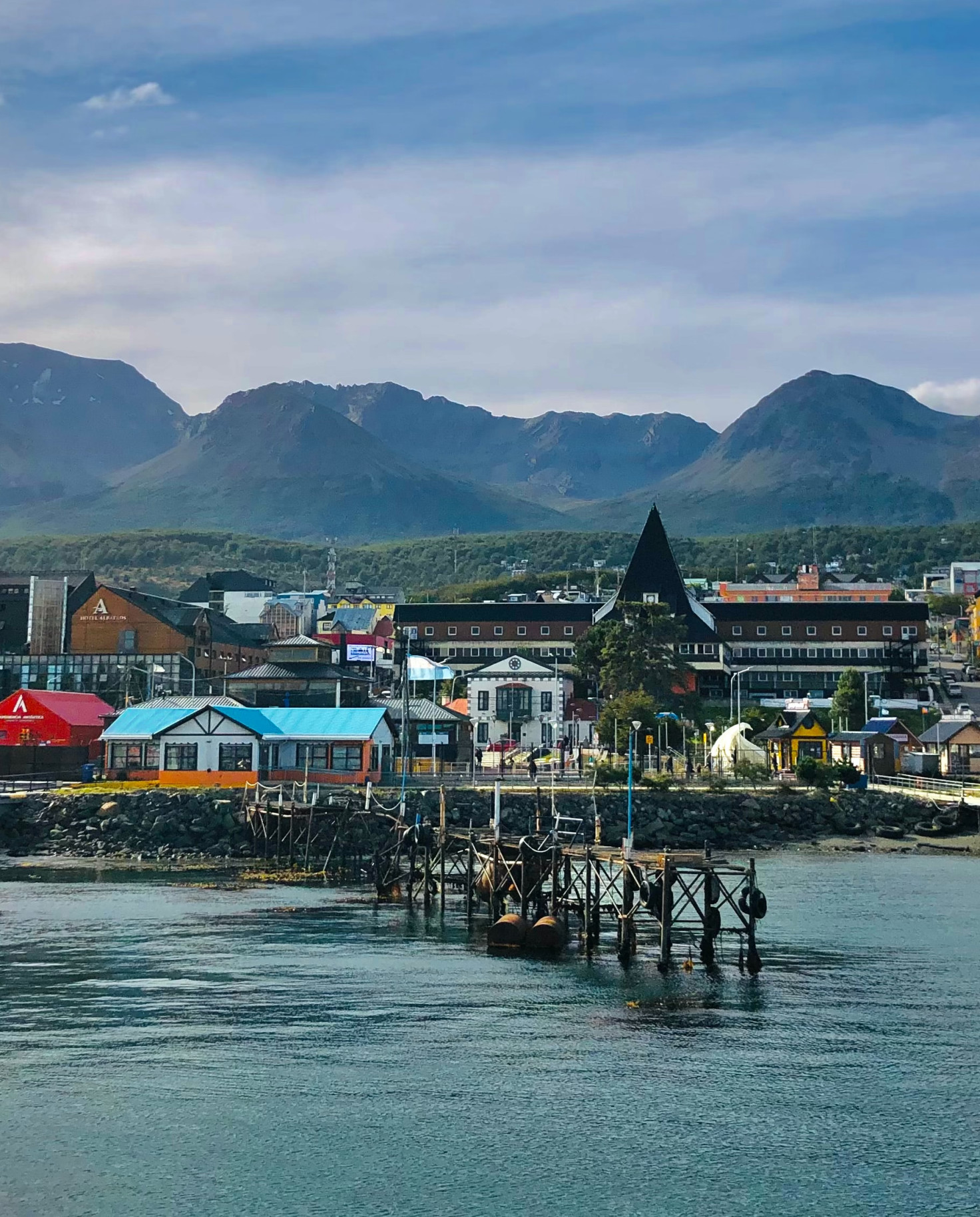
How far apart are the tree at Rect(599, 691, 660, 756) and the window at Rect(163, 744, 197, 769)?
105 ft

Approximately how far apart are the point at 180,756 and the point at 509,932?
4397 centimetres

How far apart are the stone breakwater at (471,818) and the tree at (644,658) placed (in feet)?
92.6

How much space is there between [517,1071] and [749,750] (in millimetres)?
71823

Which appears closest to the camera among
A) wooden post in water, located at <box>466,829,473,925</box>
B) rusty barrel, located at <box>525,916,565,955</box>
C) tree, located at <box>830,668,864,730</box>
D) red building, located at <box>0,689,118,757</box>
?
rusty barrel, located at <box>525,916,565,955</box>

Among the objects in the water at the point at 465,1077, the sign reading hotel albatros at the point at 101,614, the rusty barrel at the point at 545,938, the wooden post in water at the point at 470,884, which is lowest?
the water at the point at 465,1077

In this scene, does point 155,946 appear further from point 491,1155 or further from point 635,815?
point 635,815

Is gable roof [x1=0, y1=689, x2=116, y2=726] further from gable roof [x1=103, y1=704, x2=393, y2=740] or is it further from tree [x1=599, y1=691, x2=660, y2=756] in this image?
tree [x1=599, y1=691, x2=660, y2=756]

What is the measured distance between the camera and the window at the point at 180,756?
86938 millimetres

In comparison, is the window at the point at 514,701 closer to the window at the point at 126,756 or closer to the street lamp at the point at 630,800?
the street lamp at the point at 630,800

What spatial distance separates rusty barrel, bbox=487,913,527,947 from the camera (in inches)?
1855

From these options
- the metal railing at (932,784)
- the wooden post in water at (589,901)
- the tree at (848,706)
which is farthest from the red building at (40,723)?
the tree at (848,706)

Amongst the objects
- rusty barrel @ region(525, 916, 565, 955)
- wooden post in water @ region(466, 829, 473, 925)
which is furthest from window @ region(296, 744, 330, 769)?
rusty barrel @ region(525, 916, 565, 955)

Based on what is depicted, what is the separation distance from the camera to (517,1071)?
105ft

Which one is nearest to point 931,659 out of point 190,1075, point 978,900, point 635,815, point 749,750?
point 749,750
